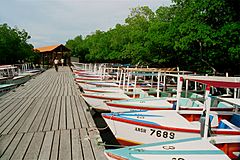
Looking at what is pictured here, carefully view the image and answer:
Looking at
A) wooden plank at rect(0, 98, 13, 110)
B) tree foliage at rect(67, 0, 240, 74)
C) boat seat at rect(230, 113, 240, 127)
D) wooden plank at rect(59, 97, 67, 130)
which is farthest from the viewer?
tree foliage at rect(67, 0, 240, 74)

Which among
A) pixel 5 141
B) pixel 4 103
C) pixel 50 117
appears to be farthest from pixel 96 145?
pixel 4 103

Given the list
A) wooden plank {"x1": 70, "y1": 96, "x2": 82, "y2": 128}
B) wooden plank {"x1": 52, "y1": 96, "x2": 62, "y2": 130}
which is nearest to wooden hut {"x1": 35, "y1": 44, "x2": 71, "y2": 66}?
wooden plank {"x1": 52, "y1": 96, "x2": 62, "y2": 130}

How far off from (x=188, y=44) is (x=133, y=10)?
44.0 feet

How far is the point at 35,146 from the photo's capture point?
4531mm

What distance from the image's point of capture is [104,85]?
39.7 feet

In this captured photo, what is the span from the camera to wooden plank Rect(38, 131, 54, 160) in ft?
13.5

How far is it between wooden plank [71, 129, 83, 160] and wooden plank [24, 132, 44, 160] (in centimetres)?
68

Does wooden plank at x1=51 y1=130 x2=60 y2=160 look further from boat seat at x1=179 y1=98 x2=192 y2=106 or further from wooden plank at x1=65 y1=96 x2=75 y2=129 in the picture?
boat seat at x1=179 y1=98 x2=192 y2=106

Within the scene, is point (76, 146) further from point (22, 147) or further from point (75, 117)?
point (75, 117)

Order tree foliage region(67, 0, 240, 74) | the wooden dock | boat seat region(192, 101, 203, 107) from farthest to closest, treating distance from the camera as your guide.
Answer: tree foliage region(67, 0, 240, 74) < boat seat region(192, 101, 203, 107) < the wooden dock

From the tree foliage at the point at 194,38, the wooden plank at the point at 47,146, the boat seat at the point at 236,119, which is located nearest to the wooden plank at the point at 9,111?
the wooden plank at the point at 47,146

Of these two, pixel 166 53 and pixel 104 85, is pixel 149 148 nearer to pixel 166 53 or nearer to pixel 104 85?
pixel 104 85

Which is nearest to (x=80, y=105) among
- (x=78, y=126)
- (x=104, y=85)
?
(x=78, y=126)

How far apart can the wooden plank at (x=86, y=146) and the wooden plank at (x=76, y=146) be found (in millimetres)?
75
